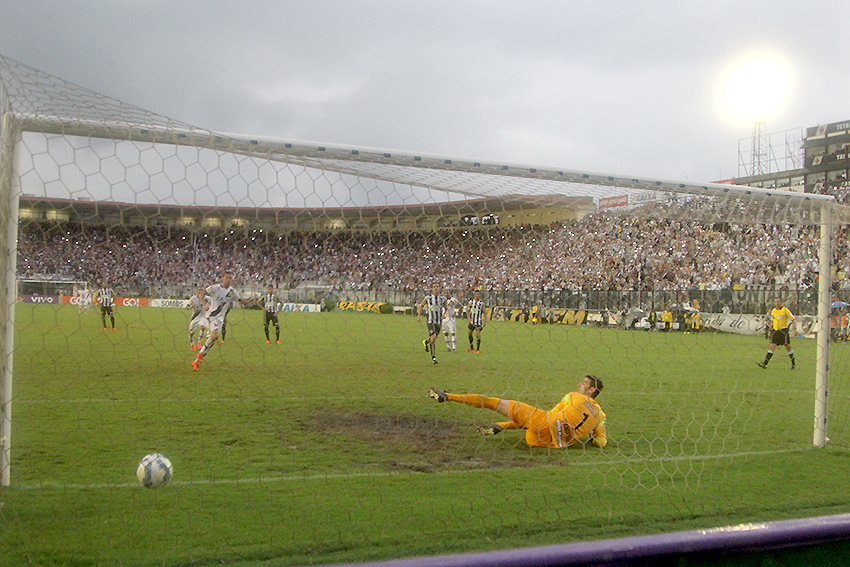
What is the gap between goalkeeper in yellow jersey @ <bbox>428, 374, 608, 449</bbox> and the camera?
6.06 meters

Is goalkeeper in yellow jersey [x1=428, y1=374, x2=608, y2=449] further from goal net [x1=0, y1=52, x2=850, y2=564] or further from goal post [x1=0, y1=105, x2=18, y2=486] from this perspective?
goal post [x1=0, y1=105, x2=18, y2=486]

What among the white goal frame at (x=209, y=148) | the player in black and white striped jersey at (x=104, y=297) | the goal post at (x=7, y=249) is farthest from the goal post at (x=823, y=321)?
the goal post at (x=7, y=249)

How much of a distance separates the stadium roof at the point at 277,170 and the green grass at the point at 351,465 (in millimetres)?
1150

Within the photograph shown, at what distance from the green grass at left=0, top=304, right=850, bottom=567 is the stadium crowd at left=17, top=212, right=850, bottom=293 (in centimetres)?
65

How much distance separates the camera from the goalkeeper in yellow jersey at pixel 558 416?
606cm

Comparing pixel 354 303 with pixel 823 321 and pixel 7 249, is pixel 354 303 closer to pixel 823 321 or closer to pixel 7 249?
pixel 7 249

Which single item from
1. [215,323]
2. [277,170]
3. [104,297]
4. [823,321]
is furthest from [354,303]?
[215,323]

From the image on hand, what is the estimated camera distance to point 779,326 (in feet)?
44.5

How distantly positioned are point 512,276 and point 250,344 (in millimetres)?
11222

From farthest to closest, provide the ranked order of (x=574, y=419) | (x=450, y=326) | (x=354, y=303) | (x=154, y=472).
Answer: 1. (x=450, y=326)
2. (x=574, y=419)
3. (x=354, y=303)
4. (x=154, y=472)

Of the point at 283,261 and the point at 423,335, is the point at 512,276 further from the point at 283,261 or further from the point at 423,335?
the point at 423,335

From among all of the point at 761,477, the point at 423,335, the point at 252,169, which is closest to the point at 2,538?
the point at 252,169

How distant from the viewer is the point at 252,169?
4297 mm

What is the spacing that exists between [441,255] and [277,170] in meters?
1.33
